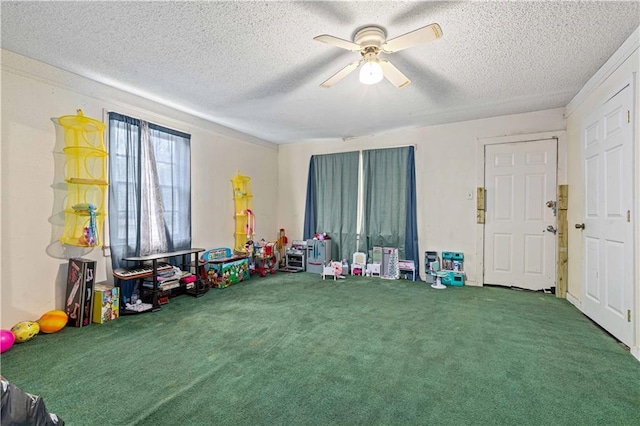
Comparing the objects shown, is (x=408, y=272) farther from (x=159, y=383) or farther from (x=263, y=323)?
(x=159, y=383)

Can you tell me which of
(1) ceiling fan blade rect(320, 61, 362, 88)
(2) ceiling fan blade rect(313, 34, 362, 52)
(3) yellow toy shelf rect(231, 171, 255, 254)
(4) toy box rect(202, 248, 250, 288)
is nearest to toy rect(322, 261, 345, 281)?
(4) toy box rect(202, 248, 250, 288)

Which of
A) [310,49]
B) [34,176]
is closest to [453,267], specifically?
[310,49]

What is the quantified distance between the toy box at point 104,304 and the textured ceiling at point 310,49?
2184 mm

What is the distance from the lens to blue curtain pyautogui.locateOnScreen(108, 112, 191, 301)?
325cm

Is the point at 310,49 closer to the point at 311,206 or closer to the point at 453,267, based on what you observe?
the point at 311,206

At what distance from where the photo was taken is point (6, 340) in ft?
7.25

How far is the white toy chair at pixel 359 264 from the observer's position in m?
5.05

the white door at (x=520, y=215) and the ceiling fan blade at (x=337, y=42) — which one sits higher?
the ceiling fan blade at (x=337, y=42)

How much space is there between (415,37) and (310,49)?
0.91 meters

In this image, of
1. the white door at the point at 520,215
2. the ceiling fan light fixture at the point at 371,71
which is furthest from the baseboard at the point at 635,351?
the ceiling fan light fixture at the point at 371,71

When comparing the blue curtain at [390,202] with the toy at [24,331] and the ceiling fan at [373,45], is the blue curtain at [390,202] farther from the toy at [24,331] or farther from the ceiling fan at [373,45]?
the toy at [24,331]

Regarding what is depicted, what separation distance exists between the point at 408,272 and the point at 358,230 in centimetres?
115

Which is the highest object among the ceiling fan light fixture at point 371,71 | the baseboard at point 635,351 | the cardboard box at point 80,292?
the ceiling fan light fixture at point 371,71

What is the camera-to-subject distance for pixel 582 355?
2.18m
